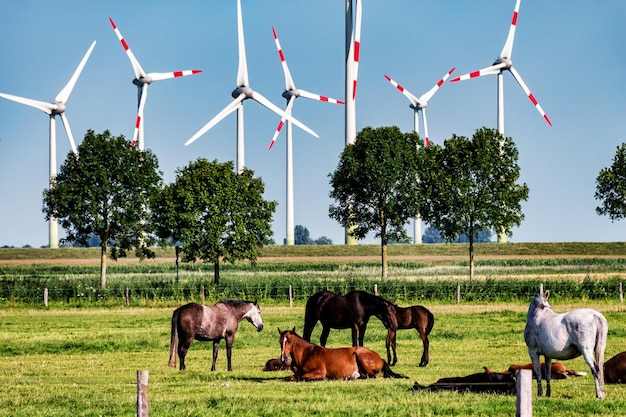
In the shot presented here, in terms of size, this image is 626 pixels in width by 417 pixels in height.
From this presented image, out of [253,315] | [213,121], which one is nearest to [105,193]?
[213,121]

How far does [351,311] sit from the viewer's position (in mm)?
22906

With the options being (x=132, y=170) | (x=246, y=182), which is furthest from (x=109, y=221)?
(x=246, y=182)

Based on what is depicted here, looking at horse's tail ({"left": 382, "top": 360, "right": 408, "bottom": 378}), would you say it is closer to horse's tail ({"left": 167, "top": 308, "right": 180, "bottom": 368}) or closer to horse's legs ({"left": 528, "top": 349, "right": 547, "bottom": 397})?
horse's legs ({"left": 528, "top": 349, "right": 547, "bottom": 397})

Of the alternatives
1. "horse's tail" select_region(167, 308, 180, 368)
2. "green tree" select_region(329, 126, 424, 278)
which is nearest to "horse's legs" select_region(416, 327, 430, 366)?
"horse's tail" select_region(167, 308, 180, 368)

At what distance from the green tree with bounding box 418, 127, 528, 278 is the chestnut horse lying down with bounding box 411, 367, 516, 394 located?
54527mm

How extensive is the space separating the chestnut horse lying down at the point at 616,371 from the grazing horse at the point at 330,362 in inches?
165

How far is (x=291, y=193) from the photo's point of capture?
112 m

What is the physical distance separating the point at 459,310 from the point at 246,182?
31303mm

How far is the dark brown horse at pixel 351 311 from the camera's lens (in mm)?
22375

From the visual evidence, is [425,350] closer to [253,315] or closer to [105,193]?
[253,315]

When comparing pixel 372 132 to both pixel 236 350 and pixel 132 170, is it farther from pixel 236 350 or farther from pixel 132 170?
pixel 236 350

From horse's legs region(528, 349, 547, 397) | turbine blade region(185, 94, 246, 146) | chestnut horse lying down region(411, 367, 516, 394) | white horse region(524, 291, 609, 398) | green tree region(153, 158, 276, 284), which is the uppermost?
turbine blade region(185, 94, 246, 146)

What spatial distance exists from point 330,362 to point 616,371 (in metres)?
5.49

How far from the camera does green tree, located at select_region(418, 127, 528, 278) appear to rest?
7250 centimetres
